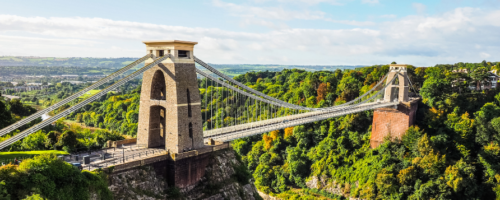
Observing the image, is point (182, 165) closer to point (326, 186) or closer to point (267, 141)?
point (326, 186)

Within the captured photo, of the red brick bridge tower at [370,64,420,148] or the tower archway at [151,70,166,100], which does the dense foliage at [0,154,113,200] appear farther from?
the red brick bridge tower at [370,64,420,148]

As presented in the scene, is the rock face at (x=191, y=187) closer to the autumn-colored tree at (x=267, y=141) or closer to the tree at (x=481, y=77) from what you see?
the autumn-colored tree at (x=267, y=141)

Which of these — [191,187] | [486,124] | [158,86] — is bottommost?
[191,187]

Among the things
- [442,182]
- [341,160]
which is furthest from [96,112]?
[442,182]

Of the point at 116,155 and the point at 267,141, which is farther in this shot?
the point at 267,141

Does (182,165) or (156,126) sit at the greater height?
(156,126)

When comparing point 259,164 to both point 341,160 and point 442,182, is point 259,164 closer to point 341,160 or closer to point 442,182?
point 341,160

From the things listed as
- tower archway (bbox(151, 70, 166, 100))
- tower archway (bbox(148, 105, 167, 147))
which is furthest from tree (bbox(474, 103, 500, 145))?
tower archway (bbox(151, 70, 166, 100))

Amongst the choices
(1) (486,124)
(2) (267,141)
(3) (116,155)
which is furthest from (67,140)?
(1) (486,124)
